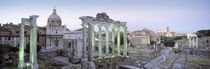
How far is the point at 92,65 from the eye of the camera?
513 inches

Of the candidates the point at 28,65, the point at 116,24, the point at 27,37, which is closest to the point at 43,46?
the point at 27,37

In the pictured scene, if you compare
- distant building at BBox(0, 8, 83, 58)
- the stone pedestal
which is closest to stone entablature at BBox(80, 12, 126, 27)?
the stone pedestal

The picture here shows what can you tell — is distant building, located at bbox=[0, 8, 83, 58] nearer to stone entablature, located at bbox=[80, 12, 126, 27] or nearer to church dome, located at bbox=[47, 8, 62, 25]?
church dome, located at bbox=[47, 8, 62, 25]

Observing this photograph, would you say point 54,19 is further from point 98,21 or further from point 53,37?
point 98,21

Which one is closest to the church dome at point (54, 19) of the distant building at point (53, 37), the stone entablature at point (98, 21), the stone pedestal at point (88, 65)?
the distant building at point (53, 37)

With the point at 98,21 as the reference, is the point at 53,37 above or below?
below

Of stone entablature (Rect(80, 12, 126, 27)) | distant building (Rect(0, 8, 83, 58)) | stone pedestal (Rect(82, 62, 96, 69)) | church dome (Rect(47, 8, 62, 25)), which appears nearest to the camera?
stone pedestal (Rect(82, 62, 96, 69))

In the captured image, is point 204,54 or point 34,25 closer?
point 34,25

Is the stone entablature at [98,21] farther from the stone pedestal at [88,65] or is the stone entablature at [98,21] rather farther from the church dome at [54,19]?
the church dome at [54,19]

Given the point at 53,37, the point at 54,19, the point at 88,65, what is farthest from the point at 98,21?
the point at 54,19

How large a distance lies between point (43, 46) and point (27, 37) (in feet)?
19.7

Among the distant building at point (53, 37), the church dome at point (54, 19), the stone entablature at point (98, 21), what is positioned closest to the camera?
the stone entablature at point (98, 21)

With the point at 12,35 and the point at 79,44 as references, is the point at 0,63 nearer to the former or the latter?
the point at 79,44

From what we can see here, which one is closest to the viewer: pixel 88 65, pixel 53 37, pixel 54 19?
pixel 88 65
